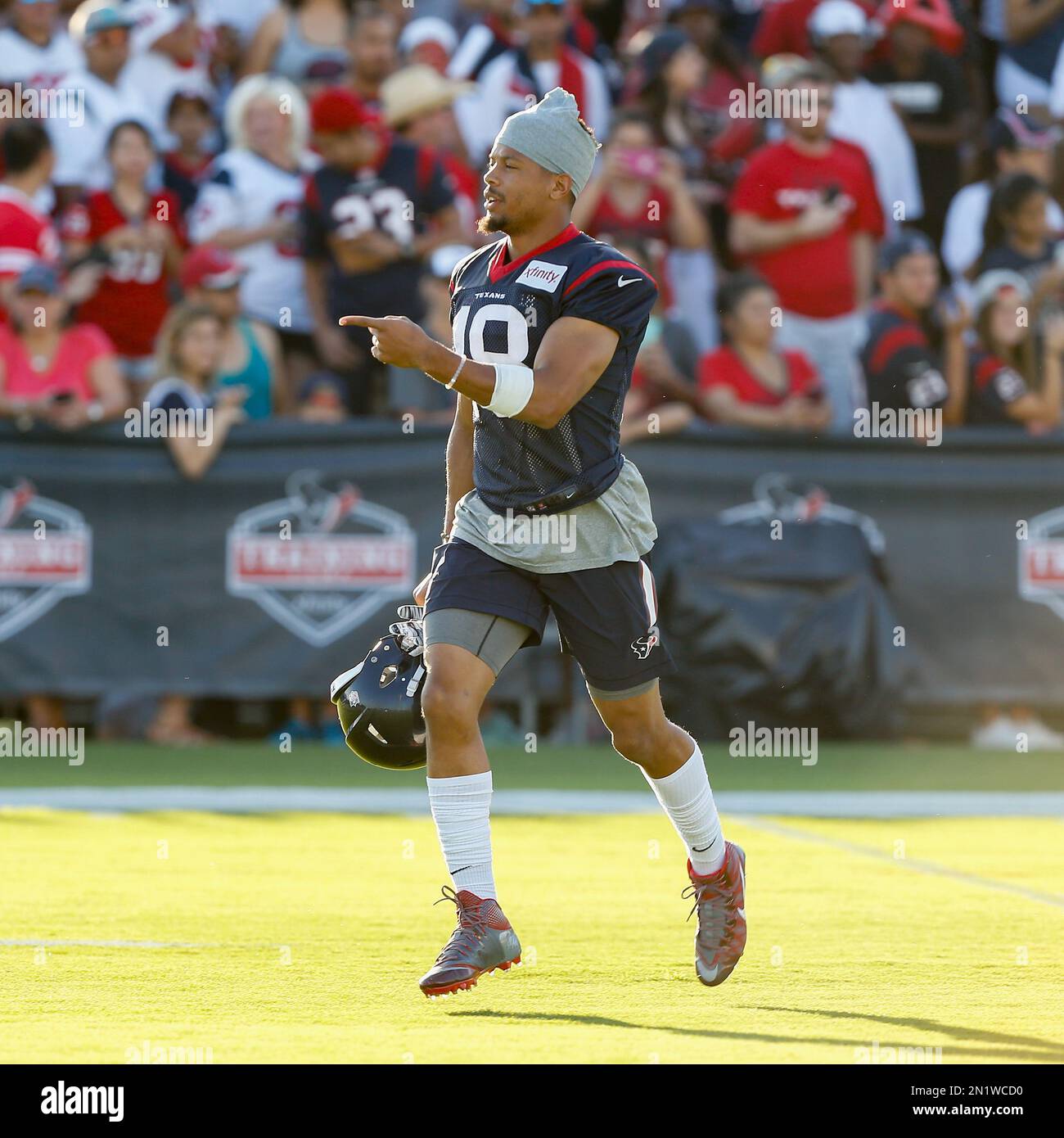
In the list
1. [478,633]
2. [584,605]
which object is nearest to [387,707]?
[478,633]

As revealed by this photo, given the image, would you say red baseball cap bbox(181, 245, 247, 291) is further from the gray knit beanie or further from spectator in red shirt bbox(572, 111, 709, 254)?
the gray knit beanie

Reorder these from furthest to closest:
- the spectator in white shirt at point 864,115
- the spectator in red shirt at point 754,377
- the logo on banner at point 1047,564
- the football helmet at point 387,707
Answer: the spectator in white shirt at point 864,115 < the spectator in red shirt at point 754,377 < the logo on banner at point 1047,564 < the football helmet at point 387,707

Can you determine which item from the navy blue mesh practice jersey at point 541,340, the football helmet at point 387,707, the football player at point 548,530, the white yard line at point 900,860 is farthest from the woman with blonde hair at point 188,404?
the navy blue mesh practice jersey at point 541,340

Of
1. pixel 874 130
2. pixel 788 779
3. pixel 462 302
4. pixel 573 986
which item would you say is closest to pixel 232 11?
pixel 874 130

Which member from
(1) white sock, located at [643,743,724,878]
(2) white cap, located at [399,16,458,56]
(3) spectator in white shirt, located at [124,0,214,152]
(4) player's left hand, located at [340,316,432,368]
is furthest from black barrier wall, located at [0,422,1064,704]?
(4) player's left hand, located at [340,316,432,368]

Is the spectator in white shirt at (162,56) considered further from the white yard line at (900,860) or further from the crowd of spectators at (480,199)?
the white yard line at (900,860)

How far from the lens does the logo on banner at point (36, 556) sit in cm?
1166

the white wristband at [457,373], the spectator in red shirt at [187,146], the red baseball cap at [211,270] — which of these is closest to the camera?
the white wristband at [457,373]

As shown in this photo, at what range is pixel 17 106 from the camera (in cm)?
1339

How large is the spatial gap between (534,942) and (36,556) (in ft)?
21.6

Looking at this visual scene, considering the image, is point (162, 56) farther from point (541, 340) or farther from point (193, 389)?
point (541, 340)

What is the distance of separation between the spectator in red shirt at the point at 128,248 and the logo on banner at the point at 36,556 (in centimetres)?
134

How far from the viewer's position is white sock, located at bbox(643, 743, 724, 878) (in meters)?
5.60

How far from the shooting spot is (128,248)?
41.4 ft
